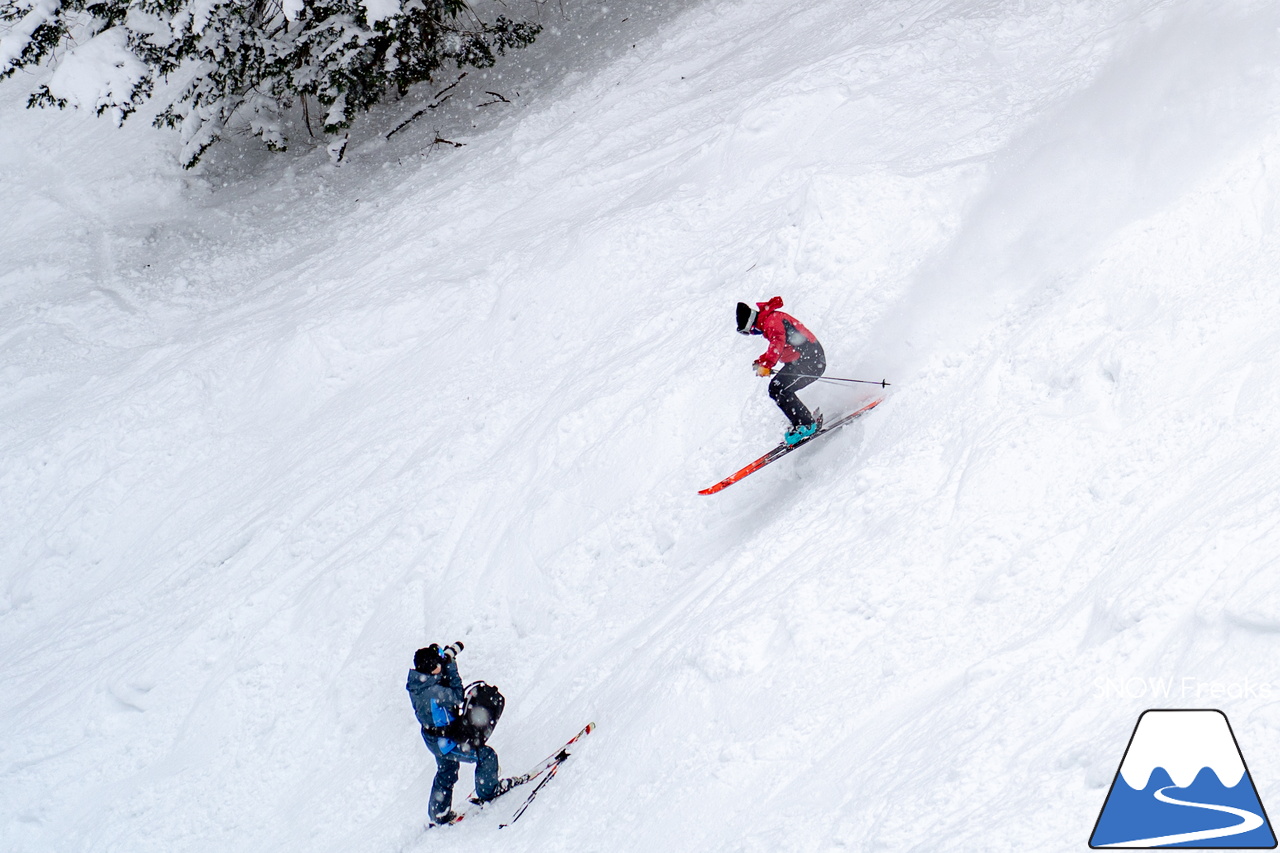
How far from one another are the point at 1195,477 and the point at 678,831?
4.21 metres

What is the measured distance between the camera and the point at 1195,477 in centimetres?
625

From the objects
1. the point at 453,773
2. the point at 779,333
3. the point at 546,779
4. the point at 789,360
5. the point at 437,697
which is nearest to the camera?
the point at 437,697

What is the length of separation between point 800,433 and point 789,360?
70cm

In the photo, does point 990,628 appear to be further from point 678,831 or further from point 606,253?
point 606,253

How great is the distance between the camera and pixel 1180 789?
4648mm

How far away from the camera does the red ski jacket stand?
28.8ft

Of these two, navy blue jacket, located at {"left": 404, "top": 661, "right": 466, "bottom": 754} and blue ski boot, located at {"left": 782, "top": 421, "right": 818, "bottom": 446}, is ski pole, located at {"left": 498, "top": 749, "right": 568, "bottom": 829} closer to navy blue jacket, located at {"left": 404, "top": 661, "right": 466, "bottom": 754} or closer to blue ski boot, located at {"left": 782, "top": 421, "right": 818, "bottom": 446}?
navy blue jacket, located at {"left": 404, "top": 661, "right": 466, "bottom": 754}

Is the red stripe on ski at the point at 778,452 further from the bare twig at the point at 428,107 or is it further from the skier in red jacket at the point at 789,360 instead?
the bare twig at the point at 428,107

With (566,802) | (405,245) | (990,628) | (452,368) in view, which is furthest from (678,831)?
(405,245)

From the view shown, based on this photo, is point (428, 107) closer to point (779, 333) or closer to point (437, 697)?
point (779, 333)

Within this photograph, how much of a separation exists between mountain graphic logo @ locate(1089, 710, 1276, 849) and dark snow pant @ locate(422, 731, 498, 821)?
16.1 ft

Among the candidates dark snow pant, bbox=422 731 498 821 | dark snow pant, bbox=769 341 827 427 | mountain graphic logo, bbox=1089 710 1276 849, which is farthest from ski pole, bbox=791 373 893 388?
mountain graphic logo, bbox=1089 710 1276 849

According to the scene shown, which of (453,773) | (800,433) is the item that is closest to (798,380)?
(800,433)

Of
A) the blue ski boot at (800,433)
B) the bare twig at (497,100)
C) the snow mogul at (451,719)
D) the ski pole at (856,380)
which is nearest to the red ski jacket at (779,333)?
the ski pole at (856,380)
